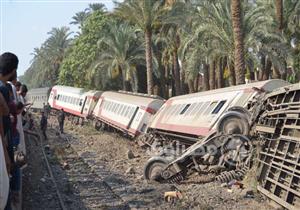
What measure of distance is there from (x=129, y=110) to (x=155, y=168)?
11432 mm

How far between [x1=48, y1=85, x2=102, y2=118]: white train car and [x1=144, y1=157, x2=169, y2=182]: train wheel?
22804 mm

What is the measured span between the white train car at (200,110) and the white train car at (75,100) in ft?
55.2

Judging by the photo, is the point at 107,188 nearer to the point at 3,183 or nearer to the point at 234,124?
the point at 234,124

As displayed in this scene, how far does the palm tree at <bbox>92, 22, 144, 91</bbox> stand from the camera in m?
41.4

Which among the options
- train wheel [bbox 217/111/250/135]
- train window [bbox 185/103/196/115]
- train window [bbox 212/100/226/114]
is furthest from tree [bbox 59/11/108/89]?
train wheel [bbox 217/111/250/135]

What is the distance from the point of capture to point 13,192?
23.7 feet

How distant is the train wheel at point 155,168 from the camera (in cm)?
1441

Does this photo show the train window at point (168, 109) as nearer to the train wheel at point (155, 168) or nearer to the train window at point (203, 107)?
the train window at point (203, 107)

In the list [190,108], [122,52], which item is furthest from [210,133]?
[122,52]

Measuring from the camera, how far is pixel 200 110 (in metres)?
16.8

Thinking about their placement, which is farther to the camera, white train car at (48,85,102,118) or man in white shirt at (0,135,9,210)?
white train car at (48,85,102,118)

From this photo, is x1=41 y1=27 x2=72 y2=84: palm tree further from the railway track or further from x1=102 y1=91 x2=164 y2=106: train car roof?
the railway track

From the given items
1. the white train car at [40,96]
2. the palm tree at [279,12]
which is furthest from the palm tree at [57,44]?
the palm tree at [279,12]

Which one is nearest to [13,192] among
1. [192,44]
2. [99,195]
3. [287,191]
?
[287,191]
